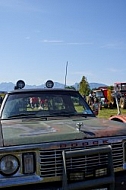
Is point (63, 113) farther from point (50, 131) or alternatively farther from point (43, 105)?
point (50, 131)

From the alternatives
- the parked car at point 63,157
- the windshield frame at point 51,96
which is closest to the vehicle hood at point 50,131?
the parked car at point 63,157

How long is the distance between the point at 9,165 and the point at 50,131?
66 cm

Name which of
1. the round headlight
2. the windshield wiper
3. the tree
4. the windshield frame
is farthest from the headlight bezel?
the tree

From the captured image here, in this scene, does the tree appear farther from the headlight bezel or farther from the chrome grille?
the headlight bezel

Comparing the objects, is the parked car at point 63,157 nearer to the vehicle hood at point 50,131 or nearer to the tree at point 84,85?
the vehicle hood at point 50,131

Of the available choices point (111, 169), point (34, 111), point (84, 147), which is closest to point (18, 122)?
point (34, 111)

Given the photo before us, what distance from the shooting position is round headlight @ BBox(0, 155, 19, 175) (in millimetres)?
3266

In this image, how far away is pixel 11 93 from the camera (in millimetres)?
5328

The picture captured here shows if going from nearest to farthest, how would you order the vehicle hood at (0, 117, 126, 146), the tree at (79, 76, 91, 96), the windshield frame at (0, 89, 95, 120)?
the vehicle hood at (0, 117, 126, 146) → the windshield frame at (0, 89, 95, 120) → the tree at (79, 76, 91, 96)

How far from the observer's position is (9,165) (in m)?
3.29

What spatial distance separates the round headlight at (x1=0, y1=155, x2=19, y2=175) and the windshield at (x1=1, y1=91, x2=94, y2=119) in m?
1.59

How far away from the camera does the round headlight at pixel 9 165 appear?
327cm

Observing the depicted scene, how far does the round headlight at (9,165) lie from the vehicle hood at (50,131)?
5.9 inches

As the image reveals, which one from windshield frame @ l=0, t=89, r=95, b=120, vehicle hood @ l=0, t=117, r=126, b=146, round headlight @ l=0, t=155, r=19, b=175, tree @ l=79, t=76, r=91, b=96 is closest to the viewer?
round headlight @ l=0, t=155, r=19, b=175
